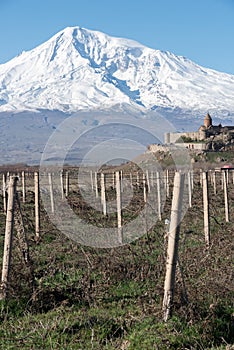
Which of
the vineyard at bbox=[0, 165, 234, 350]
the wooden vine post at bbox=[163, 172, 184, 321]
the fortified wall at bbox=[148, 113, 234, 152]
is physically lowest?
the vineyard at bbox=[0, 165, 234, 350]

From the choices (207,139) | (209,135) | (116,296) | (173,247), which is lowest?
(116,296)

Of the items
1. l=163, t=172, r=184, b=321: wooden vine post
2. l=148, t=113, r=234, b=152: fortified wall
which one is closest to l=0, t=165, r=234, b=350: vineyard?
l=163, t=172, r=184, b=321: wooden vine post

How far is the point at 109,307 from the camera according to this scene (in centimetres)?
757

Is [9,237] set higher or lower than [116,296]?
higher

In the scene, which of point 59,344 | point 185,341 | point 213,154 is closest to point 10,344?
point 59,344

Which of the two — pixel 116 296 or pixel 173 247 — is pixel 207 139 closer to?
pixel 116 296

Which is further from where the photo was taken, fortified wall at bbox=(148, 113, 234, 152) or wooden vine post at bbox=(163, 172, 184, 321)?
fortified wall at bbox=(148, 113, 234, 152)

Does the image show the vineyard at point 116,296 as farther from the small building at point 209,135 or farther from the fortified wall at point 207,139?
the small building at point 209,135

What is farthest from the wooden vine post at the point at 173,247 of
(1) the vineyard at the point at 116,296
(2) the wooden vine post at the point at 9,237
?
(2) the wooden vine post at the point at 9,237

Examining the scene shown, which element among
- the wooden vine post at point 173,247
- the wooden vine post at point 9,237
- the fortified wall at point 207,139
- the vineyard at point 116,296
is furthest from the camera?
the fortified wall at point 207,139

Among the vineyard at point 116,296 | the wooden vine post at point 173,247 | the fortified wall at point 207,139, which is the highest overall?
the fortified wall at point 207,139

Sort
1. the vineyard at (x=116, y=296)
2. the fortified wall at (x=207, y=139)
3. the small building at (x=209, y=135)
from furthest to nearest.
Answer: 1. the small building at (x=209, y=135)
2. the fortified wall at (x=207, y=139)
3. the vineyard at (x=116, y=296)

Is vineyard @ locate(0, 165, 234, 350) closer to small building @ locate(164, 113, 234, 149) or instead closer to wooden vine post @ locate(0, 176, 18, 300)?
wooden vine post @ locate(0, 176, 18, 300)

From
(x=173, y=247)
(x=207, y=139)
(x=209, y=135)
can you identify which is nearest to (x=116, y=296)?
(x=173, y=247)
